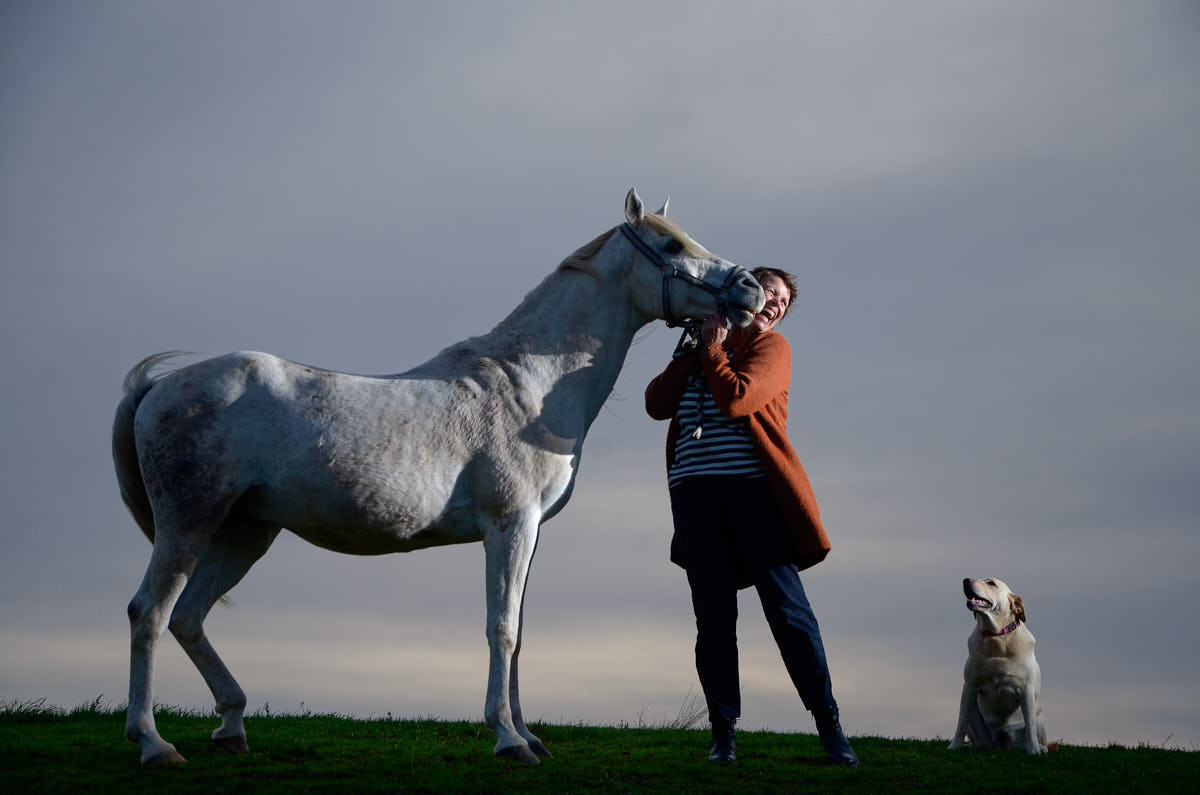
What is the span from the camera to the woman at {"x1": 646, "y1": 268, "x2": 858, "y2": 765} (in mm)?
6781

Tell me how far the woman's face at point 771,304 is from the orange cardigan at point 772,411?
0.51ft

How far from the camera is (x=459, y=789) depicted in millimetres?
5789

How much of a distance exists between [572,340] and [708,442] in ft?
3.60

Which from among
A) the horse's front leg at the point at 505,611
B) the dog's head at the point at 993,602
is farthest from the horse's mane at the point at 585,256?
the dog's head at the point at 993,602

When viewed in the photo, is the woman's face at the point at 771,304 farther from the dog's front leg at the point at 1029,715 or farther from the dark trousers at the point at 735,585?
the dog's front leg at the point at 1029,715

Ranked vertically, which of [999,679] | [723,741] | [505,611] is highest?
[505,611]

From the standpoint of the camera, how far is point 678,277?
7199 millimetres

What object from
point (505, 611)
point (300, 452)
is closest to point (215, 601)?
point (300, 452)

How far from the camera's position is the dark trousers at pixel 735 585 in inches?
268

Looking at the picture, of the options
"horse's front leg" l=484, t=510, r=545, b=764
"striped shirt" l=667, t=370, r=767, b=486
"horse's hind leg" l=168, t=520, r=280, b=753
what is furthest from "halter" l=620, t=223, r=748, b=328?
"horse's hind leg" l=168, t=520, r=280, b=753

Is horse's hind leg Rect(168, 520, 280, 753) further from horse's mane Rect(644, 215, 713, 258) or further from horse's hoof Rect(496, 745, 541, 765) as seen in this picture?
horse's mane Rect(644, 215, 713, 258)

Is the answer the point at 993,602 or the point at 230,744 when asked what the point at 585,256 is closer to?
the point at 230,744

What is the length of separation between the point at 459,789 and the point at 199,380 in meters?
2.80

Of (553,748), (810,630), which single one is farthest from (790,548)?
(553,748)
